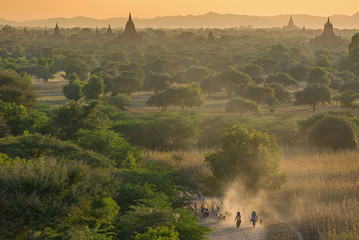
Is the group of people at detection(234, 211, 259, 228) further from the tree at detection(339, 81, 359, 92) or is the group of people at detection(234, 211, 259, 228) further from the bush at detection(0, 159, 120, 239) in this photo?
the tree at detection(339, 81, 359, 92)

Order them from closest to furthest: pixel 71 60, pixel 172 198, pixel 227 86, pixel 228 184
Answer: pixel 172 198 → pixel 228 184 → pixel 227 86 → pixel 71 60

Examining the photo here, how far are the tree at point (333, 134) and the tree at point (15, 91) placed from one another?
84.1 feet

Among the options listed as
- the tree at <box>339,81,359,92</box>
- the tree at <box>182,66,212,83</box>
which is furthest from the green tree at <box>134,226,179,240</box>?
the tree at <box>182,66,212,83</box>

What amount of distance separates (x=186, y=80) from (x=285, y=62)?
36.2 meters

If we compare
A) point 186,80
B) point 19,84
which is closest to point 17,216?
point 19,84

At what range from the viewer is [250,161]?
22438mm

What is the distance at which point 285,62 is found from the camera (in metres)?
111

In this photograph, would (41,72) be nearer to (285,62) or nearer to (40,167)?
(285,62)

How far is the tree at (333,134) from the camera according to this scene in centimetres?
3397

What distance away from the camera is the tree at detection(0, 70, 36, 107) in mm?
38688

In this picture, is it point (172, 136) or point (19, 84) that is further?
point (19, 84)

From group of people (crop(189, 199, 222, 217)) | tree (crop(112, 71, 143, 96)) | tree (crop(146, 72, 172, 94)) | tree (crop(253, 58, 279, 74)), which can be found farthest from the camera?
tree (crop(253, 58, 279, 74))

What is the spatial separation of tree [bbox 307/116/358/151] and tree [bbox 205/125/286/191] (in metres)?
12.7

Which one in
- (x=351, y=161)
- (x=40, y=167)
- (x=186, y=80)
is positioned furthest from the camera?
(x=186, y=80)
